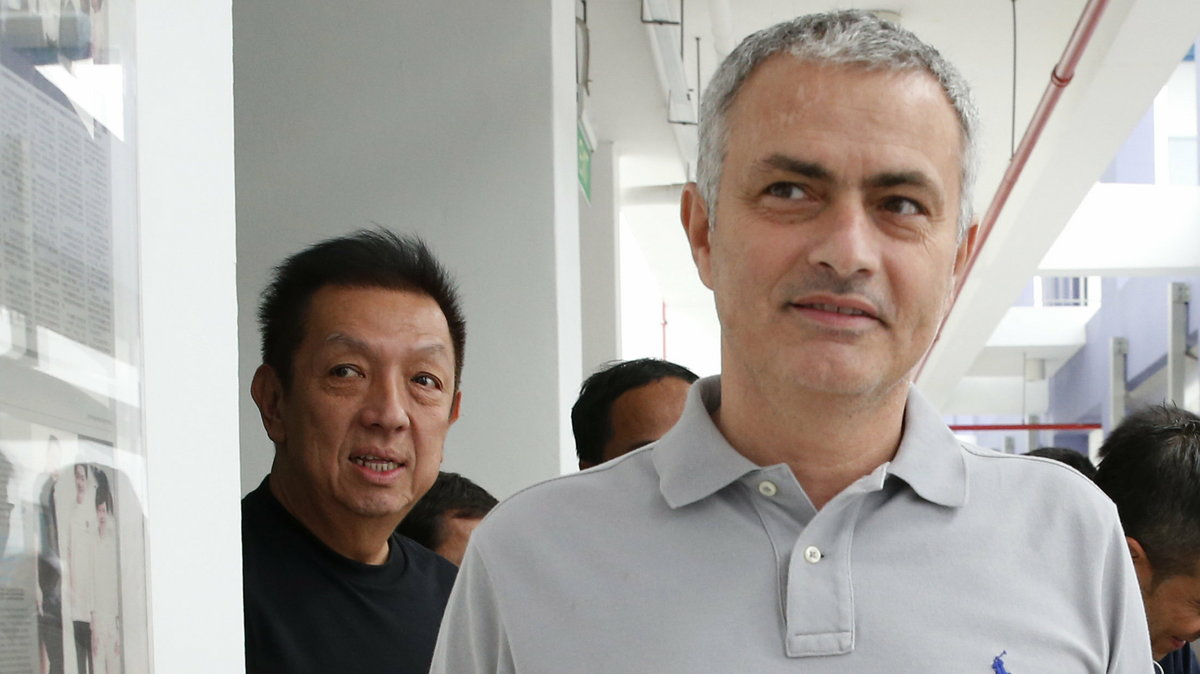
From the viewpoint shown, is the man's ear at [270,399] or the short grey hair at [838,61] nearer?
the short grey hair at [838,61]

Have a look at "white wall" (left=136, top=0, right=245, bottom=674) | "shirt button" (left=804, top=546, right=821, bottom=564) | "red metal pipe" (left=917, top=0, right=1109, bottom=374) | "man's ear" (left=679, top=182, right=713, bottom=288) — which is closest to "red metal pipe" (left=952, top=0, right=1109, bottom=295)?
"red metal pipe" (left=917, top=0, right=1109, bottom=374)

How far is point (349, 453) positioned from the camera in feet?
6.96

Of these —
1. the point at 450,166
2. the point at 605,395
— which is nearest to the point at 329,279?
the point at 605,395

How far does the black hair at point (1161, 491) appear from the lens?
2.38 m

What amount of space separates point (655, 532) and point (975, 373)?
51.6 feet

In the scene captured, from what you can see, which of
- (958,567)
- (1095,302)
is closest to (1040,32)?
(958,567)

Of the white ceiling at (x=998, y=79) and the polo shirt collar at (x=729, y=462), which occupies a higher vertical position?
the white ceiling at (x=998, y=79)

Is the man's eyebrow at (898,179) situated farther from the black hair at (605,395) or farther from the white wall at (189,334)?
the black hair at (605,395)

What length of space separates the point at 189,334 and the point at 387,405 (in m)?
0.82

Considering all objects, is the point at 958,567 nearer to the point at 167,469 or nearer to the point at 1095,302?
the point at 167,469

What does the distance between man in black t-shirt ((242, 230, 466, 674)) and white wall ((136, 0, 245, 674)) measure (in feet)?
1.82

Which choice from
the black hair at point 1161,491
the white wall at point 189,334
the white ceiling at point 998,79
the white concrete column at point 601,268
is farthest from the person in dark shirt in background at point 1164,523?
the white concrete column at point 601,268

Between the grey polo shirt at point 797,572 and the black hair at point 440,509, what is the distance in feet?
5.18

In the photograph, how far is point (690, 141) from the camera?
5918 millimetres
